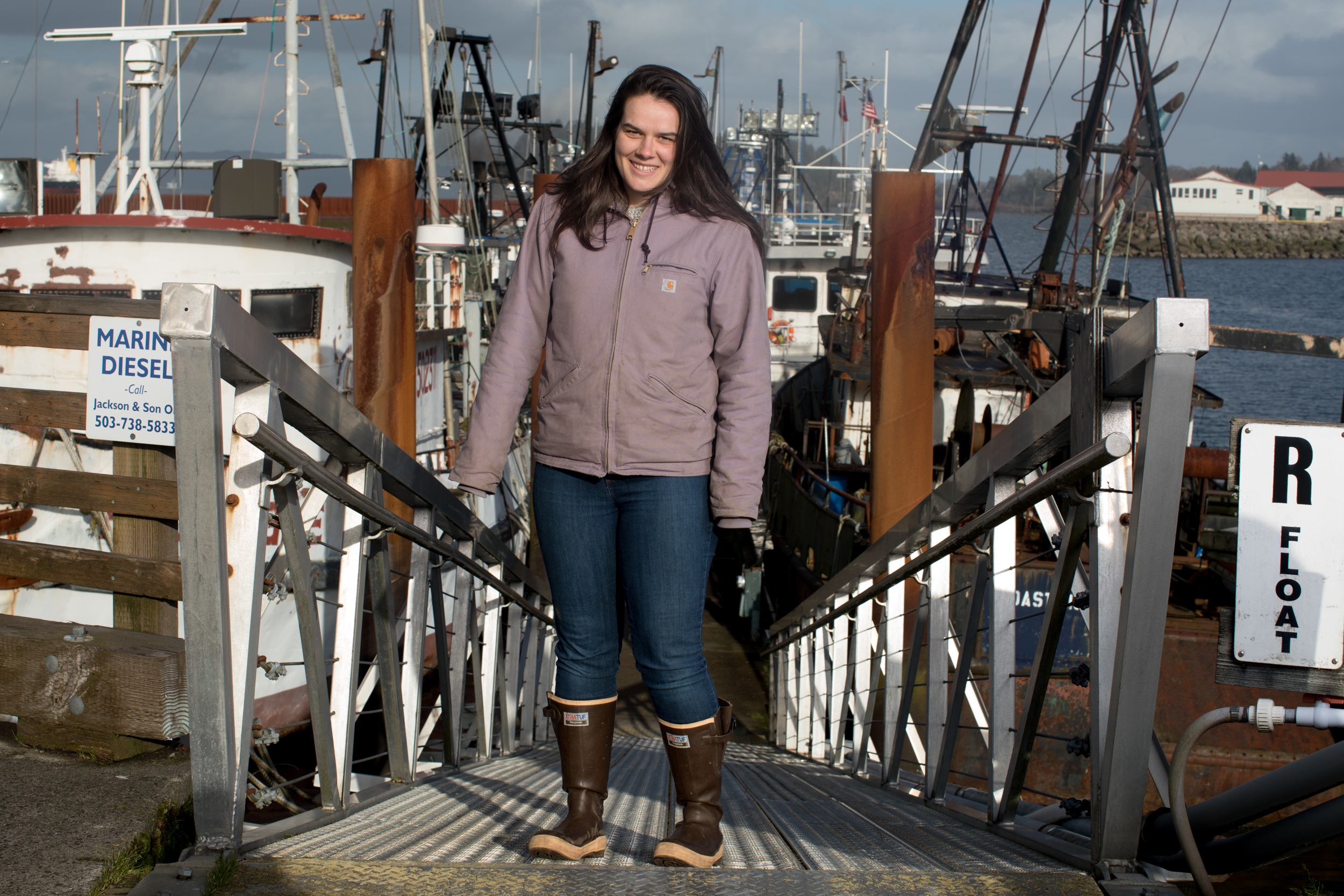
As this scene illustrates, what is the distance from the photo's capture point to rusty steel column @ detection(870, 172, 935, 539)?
20.6ft

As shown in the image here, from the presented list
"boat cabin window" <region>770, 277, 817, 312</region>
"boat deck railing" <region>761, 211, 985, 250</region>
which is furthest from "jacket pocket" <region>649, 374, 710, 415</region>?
"boat deck railing" <region>761, 211, 985, 250</region>

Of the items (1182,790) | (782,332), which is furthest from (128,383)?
(782,332)

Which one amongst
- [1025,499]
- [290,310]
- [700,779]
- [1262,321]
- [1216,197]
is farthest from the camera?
[1216,197]

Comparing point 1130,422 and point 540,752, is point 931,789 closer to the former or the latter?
point 1130,422

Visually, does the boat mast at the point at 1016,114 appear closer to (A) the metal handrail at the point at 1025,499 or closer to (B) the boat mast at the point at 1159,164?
(B) the boat mast at the point at 1159,164

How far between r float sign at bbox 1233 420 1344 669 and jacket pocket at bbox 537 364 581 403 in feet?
4.62

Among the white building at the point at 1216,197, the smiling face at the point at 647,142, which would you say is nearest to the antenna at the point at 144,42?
the smiling face at the point at 647,142

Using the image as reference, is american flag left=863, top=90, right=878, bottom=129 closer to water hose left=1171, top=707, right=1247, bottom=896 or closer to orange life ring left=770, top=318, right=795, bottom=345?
orange life ring left=770, top=318, right=795, bottom=345

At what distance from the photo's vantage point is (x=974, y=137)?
503 inches

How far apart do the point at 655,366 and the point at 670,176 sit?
0.46 m

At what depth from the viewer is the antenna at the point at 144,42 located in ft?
24.1

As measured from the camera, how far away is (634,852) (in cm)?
249

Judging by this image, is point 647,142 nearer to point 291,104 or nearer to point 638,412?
point 638,412

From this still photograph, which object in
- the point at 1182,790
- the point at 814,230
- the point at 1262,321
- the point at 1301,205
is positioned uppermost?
the point at 1301,205
